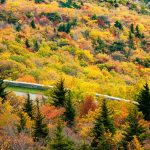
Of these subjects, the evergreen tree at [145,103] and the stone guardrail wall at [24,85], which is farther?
the stone guardrail wall at [24,85]

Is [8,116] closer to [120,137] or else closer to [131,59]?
[120,137]

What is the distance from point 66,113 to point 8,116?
23.3ft

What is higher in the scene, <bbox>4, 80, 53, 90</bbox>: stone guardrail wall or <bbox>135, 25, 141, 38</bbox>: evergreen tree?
<bbox>4, 80, 53, 90</bbox>: stone guardrail wall

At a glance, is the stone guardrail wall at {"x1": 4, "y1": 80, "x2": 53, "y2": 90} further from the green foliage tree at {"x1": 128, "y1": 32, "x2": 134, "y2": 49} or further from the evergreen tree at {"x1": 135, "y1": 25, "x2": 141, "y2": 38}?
the evergreen tree at {"x1": 135, "y1": 25, "x2": 141, "y2": 38}

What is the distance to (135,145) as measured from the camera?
45.4 meters

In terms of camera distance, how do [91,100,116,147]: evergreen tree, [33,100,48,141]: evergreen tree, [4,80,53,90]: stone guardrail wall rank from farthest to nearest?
[4,80,53,90]: stone guardrail wall → [91,100,116,147]: evergreen tree → [33,100,48,141]: evergreen tree

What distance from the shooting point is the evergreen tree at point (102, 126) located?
48688mm

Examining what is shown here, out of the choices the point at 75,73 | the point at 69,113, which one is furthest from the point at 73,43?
the point at 69,113

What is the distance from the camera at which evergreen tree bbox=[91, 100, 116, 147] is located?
4869 cm

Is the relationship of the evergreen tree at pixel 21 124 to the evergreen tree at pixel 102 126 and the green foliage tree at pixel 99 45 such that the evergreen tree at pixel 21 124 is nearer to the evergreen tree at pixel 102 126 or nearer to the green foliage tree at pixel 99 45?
the evergreen tree at pixel 102 126

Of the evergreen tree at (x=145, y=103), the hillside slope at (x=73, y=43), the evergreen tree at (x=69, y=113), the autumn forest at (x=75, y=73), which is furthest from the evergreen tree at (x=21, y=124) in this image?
the hillside slope at (x=73, y=43)

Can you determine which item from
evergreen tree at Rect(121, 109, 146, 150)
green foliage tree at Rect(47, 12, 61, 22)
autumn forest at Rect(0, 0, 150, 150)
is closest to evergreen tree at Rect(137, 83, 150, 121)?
autumn forest at Rect(0, 0, 150, 150)

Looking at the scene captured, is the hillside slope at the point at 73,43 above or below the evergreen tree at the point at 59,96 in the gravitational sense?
below

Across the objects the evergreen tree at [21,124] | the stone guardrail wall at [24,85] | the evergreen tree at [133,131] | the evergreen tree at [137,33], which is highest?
the evergreen tree at [133,131]
